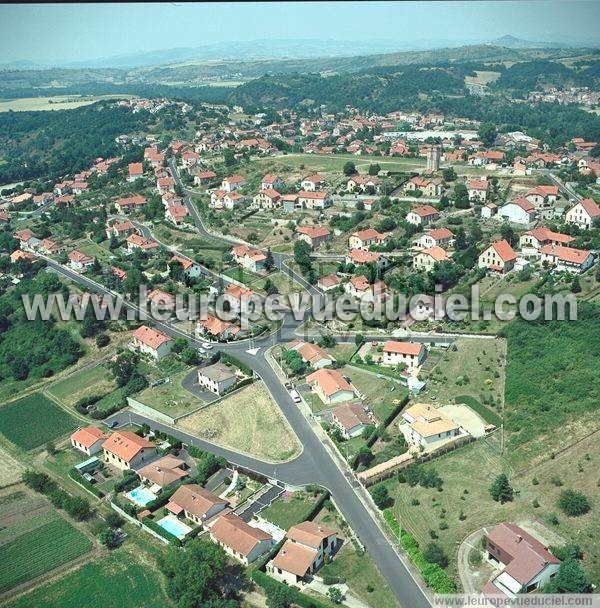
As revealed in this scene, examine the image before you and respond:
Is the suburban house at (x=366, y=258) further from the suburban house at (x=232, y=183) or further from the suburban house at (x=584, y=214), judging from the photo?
the suburban house at (x=232, y=183)

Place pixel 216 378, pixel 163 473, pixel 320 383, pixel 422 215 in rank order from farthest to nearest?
pixel 422 215
pixel 216 378
pixel 320 383
pixel 163 473

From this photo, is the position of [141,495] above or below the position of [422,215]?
below

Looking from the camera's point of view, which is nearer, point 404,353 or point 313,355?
point 404,353

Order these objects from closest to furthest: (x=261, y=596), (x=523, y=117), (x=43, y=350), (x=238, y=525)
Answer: (x=261, y=596)
(x=238, y=525)
(x=43, y=350)
(x=523, y=117)

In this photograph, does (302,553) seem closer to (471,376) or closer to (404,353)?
(471,376)

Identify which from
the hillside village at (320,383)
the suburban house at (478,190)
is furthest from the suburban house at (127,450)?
the suburban house at (478,190)

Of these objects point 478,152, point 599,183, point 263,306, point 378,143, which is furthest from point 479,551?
point 378,143

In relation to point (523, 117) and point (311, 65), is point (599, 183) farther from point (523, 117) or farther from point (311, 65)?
point (311, 65)

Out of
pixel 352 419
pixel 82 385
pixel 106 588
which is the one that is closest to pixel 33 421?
pixel 82 385
